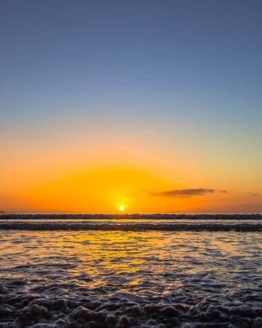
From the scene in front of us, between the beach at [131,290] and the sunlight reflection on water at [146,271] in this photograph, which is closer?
the beach at [131,290]

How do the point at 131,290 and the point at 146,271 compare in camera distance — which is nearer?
the point at 131,290

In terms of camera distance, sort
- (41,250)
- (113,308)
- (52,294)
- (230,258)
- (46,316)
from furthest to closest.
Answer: (41,250), (230,258), (52,294), (113,308), (46,316)

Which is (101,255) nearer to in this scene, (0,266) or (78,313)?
(0,266)

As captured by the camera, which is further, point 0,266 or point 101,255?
point 101,255

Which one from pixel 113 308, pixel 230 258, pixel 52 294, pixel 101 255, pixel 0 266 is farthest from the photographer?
pixel 101 255

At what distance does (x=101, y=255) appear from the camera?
15039mm

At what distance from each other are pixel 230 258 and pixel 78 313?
27.6 feet

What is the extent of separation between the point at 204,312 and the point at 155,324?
1.14m

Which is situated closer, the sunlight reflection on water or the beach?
the beach

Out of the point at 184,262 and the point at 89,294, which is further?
the point at 184,262

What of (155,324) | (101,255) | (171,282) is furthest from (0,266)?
(155,324)

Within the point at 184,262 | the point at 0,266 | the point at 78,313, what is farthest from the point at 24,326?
the point at 184,262

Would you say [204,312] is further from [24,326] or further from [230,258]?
[230,258]

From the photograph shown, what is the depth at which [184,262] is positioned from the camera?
12.8m
